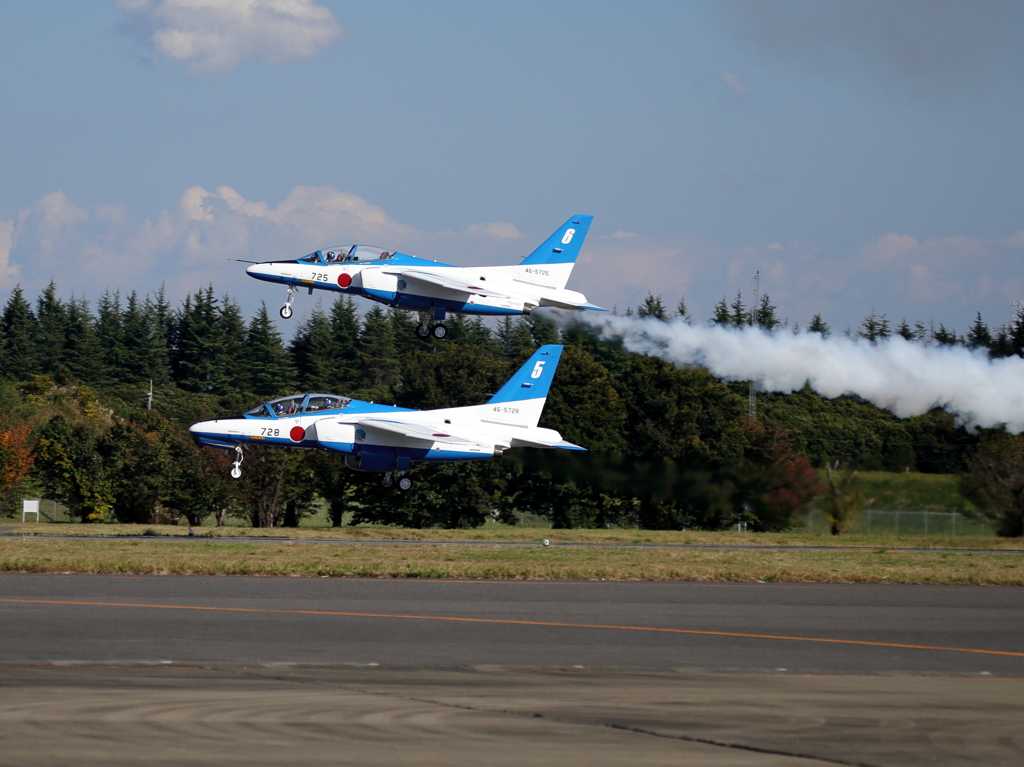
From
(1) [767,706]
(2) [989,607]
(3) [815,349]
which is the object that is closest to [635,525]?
(3) [815,349]

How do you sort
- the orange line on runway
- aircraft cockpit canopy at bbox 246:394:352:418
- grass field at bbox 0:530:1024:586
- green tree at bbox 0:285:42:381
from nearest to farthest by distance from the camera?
the orange line on runway → grass field at bbox 0:530:1024:586 → aircraft cockpit canopy at bbox 246:394:352:418 → green tree at bbox 0:285:42:381

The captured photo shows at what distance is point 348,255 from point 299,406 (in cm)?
847

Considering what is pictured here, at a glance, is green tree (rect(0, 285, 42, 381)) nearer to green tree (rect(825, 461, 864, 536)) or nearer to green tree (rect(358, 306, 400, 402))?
green tree (rect(358, 306, 400, 402))

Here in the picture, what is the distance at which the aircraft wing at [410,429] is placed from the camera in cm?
4922

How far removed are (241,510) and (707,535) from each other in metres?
36.8

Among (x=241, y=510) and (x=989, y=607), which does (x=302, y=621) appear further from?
(x=241, y=510)

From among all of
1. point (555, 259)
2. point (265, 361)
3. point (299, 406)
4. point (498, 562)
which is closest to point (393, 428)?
Answer: point (299, 406)

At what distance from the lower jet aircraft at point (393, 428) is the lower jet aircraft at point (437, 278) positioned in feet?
22.5

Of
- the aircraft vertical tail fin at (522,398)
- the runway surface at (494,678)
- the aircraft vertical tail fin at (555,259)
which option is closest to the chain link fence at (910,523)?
the aircraft vertical tail fin at (522,398)

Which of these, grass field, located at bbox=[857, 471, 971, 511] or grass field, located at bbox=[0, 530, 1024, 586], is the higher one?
grass field, located at bbox=[857, 471, 971, 511]

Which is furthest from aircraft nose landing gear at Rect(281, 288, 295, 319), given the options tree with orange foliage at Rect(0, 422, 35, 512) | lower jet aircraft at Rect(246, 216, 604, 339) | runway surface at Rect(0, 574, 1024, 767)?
tree with orange foliage at Rect(0, 422, 35, 512)

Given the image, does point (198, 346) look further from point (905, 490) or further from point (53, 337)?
point (905, 490)

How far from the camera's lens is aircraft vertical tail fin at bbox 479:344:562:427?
5150cm

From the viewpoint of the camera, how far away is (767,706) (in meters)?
11.6
